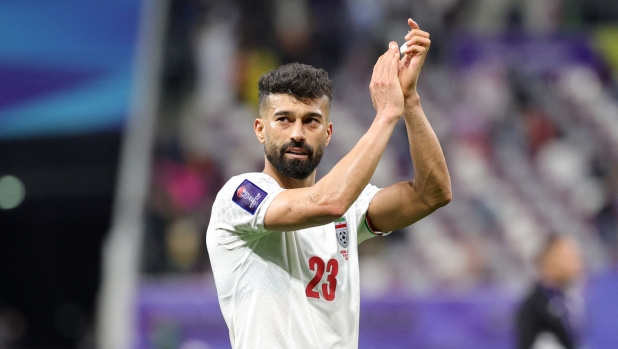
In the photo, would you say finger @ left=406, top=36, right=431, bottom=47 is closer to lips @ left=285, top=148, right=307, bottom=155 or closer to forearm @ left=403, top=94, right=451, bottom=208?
forearm @ left=403, top=94, right=451, bottom=208

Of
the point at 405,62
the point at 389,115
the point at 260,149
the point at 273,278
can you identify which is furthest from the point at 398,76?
the point at 260,149

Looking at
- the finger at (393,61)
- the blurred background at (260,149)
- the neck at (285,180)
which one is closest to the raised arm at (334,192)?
the finger at (393,61)

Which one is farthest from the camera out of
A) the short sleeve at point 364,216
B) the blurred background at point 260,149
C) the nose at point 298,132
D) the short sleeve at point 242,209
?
the blurred background at point 260,149

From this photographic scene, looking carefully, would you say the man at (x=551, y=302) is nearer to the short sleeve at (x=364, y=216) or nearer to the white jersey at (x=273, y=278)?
the short sleeve at (x=364, y=216)

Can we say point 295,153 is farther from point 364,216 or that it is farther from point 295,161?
point 364,216

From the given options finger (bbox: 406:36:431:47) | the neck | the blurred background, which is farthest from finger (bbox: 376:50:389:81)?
the blurred background

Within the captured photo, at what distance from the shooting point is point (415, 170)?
152 inches

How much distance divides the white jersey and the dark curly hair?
37 cm

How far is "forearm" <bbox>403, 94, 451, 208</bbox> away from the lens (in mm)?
3789

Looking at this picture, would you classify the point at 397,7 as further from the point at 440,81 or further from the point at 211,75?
the point at 211,75

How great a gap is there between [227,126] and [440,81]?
3213mm

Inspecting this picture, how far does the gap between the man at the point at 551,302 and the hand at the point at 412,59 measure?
139 inches

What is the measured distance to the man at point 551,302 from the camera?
6.69m

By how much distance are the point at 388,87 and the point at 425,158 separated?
411 mm
